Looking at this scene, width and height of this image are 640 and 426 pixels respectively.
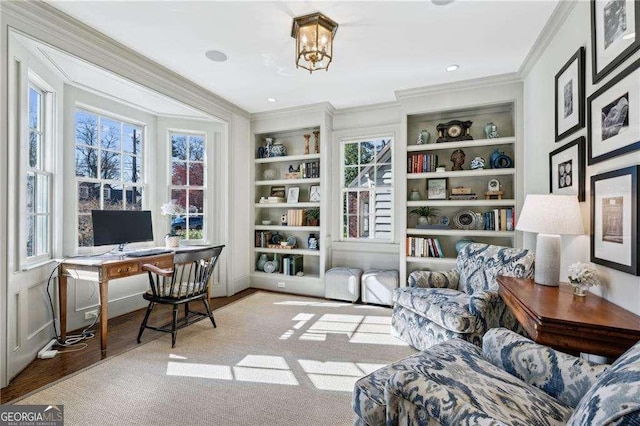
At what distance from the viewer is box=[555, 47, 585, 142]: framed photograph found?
2.02 m

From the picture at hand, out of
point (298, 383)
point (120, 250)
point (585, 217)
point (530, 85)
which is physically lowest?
point (298, 383)

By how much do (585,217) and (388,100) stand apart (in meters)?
2.81

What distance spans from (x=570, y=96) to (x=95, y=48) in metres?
3.82

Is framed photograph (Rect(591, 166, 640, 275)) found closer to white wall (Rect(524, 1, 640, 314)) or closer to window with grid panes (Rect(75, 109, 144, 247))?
white wall (Rect(524, 1, 640, 314))

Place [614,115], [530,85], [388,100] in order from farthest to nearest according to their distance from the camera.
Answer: [388,100], [530,85], [614,115]

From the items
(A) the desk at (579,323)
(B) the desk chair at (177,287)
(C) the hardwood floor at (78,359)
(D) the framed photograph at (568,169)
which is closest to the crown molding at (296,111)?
(B) the desk chair at (177,287)

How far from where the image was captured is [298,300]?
4223 mm

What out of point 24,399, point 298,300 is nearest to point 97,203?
point 24,399

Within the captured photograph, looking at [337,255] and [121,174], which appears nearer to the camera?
[121,174]

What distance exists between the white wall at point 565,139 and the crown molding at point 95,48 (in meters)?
3.66

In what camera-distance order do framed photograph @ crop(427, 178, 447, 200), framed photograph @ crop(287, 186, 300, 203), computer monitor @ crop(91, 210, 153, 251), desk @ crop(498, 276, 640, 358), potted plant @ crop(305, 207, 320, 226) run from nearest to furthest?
desk @ crop(498, 276, 640, 358), computer monitor @ crop(91, 210, 153, 251), framed photograph @ crop(427, 178, 447, 200), potted plant @ crop(305, 207, 320, 226), framed photograph @ crop(287, 186, 300, 203)

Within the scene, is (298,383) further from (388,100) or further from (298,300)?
(388,100)

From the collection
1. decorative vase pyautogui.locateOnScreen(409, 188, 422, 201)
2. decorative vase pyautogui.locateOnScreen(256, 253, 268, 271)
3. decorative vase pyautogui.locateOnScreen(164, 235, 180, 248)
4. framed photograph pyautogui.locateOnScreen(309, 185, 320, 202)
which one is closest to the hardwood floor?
decorative vase pyautogui.locateOnScreen(164, 235, 180, 248)

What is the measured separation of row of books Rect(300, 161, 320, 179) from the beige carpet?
2114 mm
